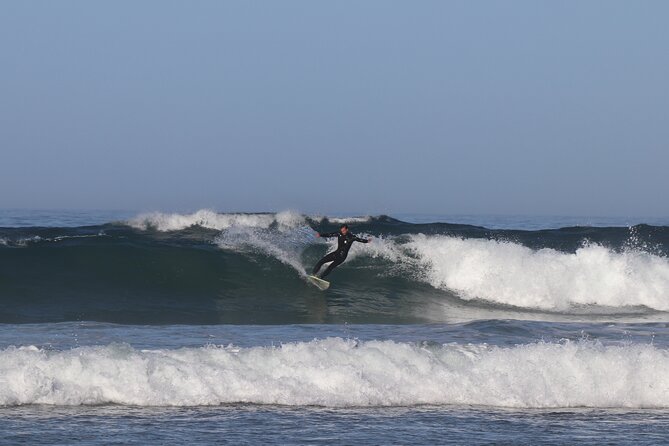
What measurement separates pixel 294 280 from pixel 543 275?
19.0 ft

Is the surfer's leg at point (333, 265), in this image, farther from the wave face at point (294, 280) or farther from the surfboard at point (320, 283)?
the wave face at point (294, 280)

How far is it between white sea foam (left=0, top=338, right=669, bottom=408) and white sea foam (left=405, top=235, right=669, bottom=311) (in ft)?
28.6

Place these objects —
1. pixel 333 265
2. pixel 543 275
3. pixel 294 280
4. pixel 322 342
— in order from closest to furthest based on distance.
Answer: pixel 322 342 < pixel 333 265 < pixel 294 280 < pixel 543 275

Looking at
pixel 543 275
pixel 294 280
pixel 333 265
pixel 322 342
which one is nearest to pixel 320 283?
pixel 333 265

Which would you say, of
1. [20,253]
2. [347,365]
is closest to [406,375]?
[347,365]

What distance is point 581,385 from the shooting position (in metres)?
10.2

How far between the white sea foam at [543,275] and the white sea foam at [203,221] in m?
7.70

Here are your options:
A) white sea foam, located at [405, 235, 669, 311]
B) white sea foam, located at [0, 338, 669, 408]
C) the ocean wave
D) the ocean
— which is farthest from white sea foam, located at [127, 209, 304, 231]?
white sea foam, located at [0, 338, 669, 408]

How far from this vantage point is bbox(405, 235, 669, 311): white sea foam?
65.2ft

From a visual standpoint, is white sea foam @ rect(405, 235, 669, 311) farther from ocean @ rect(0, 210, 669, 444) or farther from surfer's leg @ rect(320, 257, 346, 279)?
surfer's leg @ rect(320, 257, 346, 279)

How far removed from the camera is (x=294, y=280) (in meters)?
19.8

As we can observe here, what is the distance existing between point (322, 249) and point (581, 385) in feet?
42.3

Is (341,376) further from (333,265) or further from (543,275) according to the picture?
(543,275)

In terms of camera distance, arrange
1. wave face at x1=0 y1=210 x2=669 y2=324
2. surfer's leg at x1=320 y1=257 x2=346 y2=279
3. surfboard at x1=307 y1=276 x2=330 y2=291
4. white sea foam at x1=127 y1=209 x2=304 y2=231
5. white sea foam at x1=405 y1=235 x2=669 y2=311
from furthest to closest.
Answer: white sea foam at x1=127 y1=209 x2=304 y2=231, white sea foam at x1=405 y1=235 x2=669 y2=311, surfboard at x1=307 y1=276 x2=330 y2=291, surfer's leg at x1=320 y1=257 x2=346 y2=279, wave face at x1=0 y1=210 x2=669 y2=324
